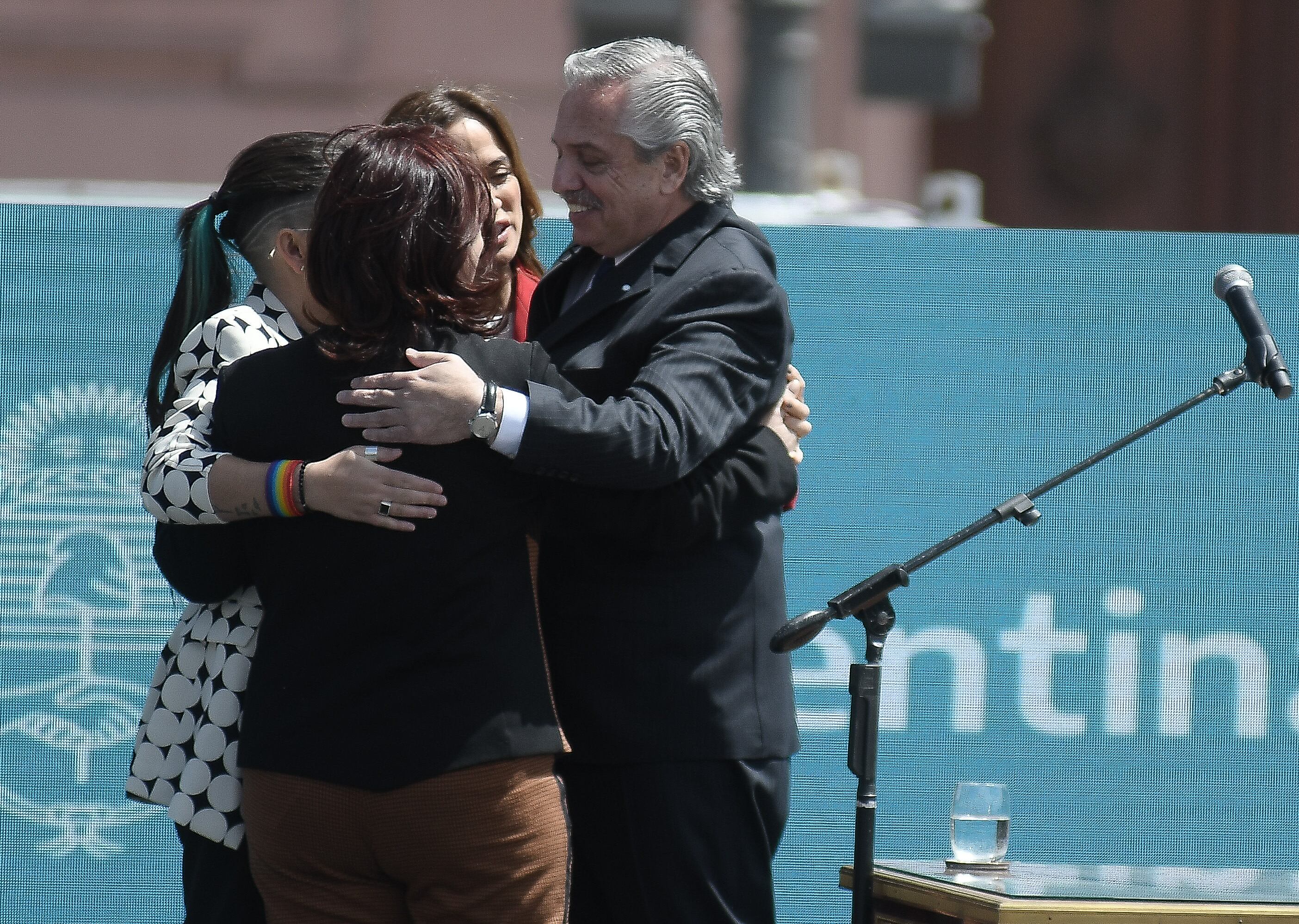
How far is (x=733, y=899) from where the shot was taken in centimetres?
207

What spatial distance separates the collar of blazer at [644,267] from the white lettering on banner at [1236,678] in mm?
1543

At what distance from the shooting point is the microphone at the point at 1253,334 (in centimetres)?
224

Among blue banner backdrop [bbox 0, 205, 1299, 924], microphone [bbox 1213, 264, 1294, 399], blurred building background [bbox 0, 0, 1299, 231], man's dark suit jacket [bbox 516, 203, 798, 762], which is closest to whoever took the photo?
man's dark suit jacket [bbox 516, 203, 798, 762]

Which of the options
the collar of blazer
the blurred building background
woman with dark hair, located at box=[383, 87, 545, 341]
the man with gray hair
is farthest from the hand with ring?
the blurred building background

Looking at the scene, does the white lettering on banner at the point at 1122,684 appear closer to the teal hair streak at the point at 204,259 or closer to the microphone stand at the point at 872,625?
the microphone stand at the point at 872,625

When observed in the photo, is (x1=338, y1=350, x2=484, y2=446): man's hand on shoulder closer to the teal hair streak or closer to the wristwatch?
the wristwatch

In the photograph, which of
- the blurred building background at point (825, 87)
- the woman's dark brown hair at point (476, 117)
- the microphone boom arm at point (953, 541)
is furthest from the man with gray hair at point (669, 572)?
the blurred building background at point (825, 87)

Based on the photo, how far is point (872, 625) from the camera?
87.7 inches

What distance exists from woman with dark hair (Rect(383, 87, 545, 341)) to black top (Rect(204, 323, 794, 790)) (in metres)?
0.76

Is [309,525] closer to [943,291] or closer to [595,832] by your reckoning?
[595,832]

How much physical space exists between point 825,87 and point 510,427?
20.5 feet

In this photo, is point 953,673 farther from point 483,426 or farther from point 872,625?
point 483,426

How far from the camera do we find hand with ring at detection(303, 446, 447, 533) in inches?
69.3

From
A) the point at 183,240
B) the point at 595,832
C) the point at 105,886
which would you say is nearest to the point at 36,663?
the point at 105,886
